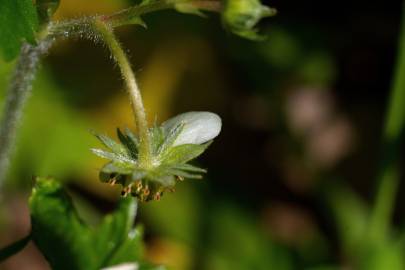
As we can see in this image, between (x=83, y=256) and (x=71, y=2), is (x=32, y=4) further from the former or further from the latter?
(x=71, y=2)

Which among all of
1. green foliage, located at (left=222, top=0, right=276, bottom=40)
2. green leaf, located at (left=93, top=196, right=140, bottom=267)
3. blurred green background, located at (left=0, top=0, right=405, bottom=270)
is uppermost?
green foliage, located at (left=222, top=0, right=276, bottom=40)

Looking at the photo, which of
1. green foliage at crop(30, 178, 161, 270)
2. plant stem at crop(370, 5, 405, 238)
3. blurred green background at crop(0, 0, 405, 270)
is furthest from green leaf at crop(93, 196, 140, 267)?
plant stem at crop(370, 5, 405, 238)

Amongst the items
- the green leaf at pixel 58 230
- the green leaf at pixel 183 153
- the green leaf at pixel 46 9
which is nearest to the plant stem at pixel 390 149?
the green leaf at pixel 58 230

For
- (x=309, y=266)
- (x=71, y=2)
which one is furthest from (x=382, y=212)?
(x=71, y=2)

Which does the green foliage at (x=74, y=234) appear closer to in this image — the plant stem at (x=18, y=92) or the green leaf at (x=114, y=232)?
the green leaf at (x=114, y=232)

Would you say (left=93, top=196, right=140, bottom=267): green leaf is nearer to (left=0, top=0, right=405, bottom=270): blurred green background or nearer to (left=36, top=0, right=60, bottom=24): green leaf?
(left=36, top=0, right=60, bottom=24): green leaf

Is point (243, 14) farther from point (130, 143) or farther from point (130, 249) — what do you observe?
point (130, 249)
